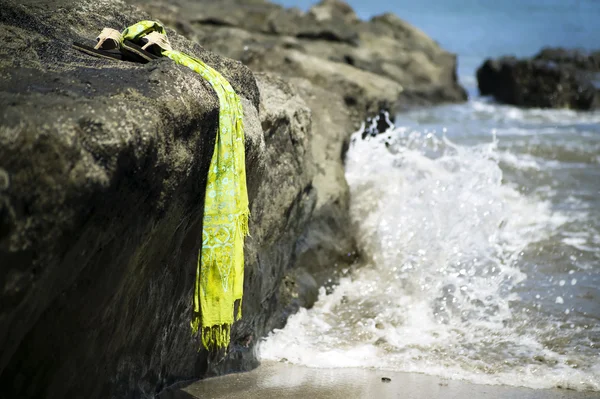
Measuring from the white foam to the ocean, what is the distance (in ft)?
0.04

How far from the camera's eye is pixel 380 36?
77.7 feet

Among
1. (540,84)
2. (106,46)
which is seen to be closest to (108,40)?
(106,46)

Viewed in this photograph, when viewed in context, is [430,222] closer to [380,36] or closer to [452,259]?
[452,259]

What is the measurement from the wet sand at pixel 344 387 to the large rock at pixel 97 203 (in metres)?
0.14

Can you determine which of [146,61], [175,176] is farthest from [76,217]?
[146,61]

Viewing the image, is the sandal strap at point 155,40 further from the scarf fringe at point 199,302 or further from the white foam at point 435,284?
the white foam at point 435,284

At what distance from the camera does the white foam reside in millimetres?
4270

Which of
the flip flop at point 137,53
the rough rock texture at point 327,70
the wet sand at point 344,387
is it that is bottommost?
the wet sand at point 344,387

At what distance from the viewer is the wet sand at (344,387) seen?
3.67 metres

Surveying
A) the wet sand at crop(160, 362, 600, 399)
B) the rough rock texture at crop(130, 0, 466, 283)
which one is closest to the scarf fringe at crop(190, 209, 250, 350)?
the wet sand at crop(160, 362, 600, 399)

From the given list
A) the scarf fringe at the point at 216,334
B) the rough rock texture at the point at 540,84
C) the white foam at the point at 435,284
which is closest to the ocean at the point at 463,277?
the white foam at the point at 435,284

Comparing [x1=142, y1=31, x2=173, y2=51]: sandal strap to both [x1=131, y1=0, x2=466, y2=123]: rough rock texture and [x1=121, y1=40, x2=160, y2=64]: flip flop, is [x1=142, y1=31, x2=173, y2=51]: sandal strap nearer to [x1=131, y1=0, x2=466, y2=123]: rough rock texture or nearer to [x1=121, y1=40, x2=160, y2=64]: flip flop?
[x1=121, y1=40, x2=160, y2=64]: flip flop

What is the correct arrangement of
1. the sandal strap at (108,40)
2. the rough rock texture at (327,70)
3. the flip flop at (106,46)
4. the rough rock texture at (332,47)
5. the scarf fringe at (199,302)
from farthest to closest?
the rough rock texture at (332,47) < the rough rock texture at (327,70) < the sandal strap at (108,40) < the flip flop at (106,46) < the scarf fringe at (199,302)

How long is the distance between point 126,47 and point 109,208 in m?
1.14
